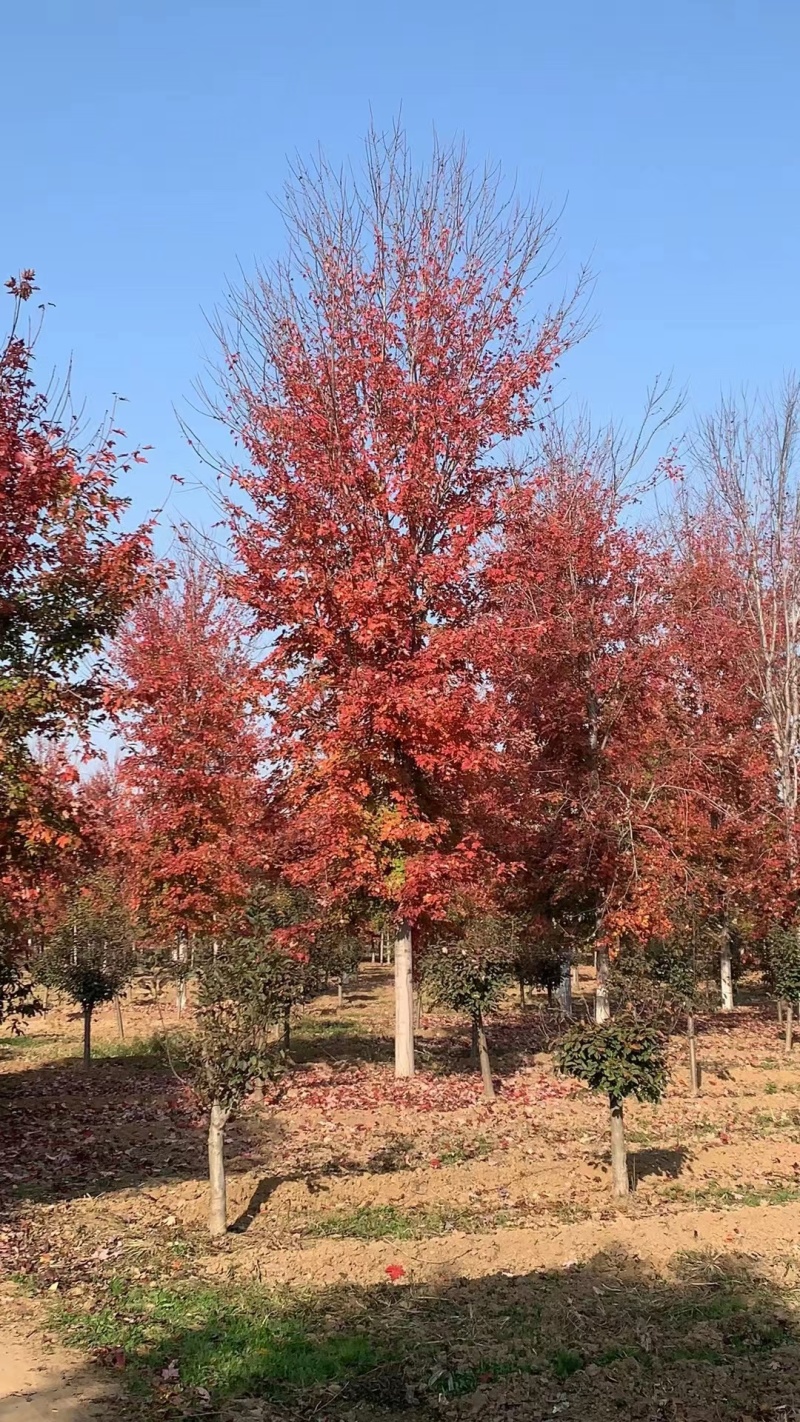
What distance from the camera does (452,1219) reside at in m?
8.41

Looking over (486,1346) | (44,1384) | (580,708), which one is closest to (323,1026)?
(580,708)

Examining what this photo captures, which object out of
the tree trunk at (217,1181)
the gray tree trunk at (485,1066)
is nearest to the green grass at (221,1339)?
the tree trunk at (217,1181)

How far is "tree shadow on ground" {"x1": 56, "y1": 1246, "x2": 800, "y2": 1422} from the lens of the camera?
201 inches

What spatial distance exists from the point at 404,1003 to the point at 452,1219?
276 inches

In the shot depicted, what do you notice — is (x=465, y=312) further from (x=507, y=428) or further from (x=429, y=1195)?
(x=429, y=1195)

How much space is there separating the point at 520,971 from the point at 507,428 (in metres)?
10.6

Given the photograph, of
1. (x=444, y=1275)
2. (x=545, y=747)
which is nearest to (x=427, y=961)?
(x=545, y=747)

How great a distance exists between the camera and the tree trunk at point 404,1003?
49.3 feet

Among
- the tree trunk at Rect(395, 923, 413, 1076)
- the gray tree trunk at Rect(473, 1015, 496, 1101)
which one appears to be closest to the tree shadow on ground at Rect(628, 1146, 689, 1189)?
the gray tree trunk at Rect(473, 1015, 496, 1101)

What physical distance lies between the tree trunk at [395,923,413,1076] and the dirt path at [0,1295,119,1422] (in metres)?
9.29

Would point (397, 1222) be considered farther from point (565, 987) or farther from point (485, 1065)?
A: point (565, 987)

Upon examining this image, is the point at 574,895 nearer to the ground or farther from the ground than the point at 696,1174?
farther from the ground

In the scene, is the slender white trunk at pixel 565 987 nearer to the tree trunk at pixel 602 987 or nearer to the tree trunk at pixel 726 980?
the tree trunk at pixel 602 987

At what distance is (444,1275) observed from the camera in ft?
22.6
